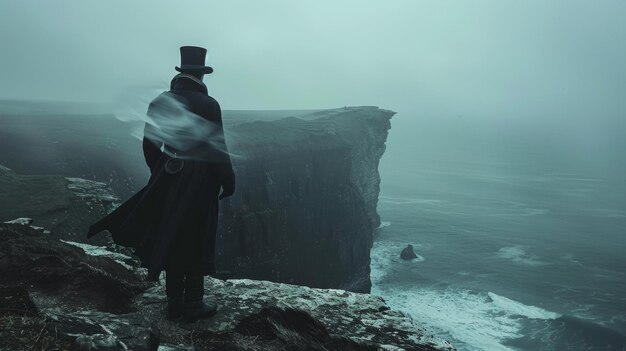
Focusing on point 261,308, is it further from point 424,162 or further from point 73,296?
point 424,162

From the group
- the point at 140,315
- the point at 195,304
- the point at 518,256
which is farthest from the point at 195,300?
the point at 518,256

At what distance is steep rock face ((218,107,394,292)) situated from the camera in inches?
1125

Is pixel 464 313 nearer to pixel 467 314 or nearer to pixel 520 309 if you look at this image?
pixel 467 314

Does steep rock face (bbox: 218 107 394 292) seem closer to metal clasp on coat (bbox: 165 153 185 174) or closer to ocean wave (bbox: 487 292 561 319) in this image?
ocean wave (bbox: 487 292 561 319)

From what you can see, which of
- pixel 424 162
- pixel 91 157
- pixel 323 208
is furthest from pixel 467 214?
pixel 424 162

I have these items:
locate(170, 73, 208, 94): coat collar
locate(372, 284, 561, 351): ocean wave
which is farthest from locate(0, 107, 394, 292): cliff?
locate(170, 73, 208, 94): coat collar

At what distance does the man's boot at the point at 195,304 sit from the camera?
4117 mm

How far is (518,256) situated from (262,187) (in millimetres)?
34820

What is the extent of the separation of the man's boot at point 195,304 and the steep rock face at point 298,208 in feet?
72.1

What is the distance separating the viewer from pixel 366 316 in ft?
16.4

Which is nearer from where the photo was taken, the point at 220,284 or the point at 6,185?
the point at 220,284

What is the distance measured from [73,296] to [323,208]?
112 feet

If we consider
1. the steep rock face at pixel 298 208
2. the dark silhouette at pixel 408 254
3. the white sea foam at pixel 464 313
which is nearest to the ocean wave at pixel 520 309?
the white sea foam at pixel 464 313

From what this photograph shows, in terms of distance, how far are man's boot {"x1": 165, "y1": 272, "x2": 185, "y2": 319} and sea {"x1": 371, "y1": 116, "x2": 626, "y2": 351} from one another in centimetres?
2752
